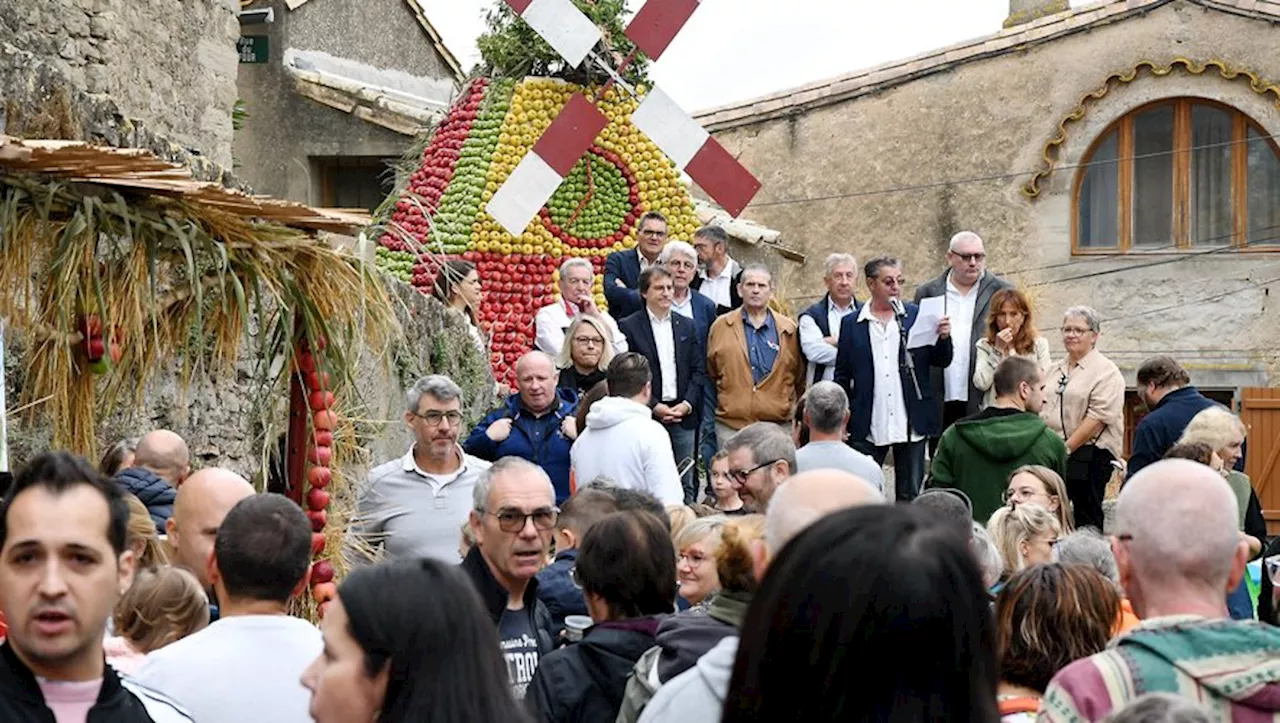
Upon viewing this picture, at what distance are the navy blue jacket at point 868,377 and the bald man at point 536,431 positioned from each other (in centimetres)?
231

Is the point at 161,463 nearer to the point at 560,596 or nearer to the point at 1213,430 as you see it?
the point at 560,596

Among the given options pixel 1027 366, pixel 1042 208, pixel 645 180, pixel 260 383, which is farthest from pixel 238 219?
pixel 1042 208

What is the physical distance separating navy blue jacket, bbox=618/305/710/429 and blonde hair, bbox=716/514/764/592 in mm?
6487

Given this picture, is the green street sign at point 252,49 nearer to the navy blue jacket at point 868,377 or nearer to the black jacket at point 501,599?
the navy blue jacket at point 868,377

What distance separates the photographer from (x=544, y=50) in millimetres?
17031

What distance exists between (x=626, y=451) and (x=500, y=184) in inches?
317

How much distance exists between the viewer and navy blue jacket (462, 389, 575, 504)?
30.3ft

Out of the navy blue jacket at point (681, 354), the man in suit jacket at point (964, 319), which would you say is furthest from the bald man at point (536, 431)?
the man in suit jacket at point (964, 319)

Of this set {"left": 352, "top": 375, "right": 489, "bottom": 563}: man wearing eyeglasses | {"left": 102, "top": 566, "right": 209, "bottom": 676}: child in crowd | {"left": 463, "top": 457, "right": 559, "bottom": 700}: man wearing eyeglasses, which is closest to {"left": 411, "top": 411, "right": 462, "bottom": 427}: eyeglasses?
{"left": 352, "top": 375, "right": 489, "bottom": 563}: man wearing eyeglasses

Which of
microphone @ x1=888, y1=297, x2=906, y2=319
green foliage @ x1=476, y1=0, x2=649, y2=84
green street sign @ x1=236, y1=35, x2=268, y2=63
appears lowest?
microphone @ x1=888, y1=297, x2=906, y2=319

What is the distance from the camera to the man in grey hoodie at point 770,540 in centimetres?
374

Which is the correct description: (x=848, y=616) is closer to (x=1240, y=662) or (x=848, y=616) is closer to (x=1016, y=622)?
(x=1240, y=662)

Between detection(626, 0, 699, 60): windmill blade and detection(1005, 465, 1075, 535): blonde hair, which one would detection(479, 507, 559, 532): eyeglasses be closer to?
detection(1005, 465, 1075, 535): blonde hair

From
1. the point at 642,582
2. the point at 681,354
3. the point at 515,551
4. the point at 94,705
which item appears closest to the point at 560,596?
the point at 515,551
